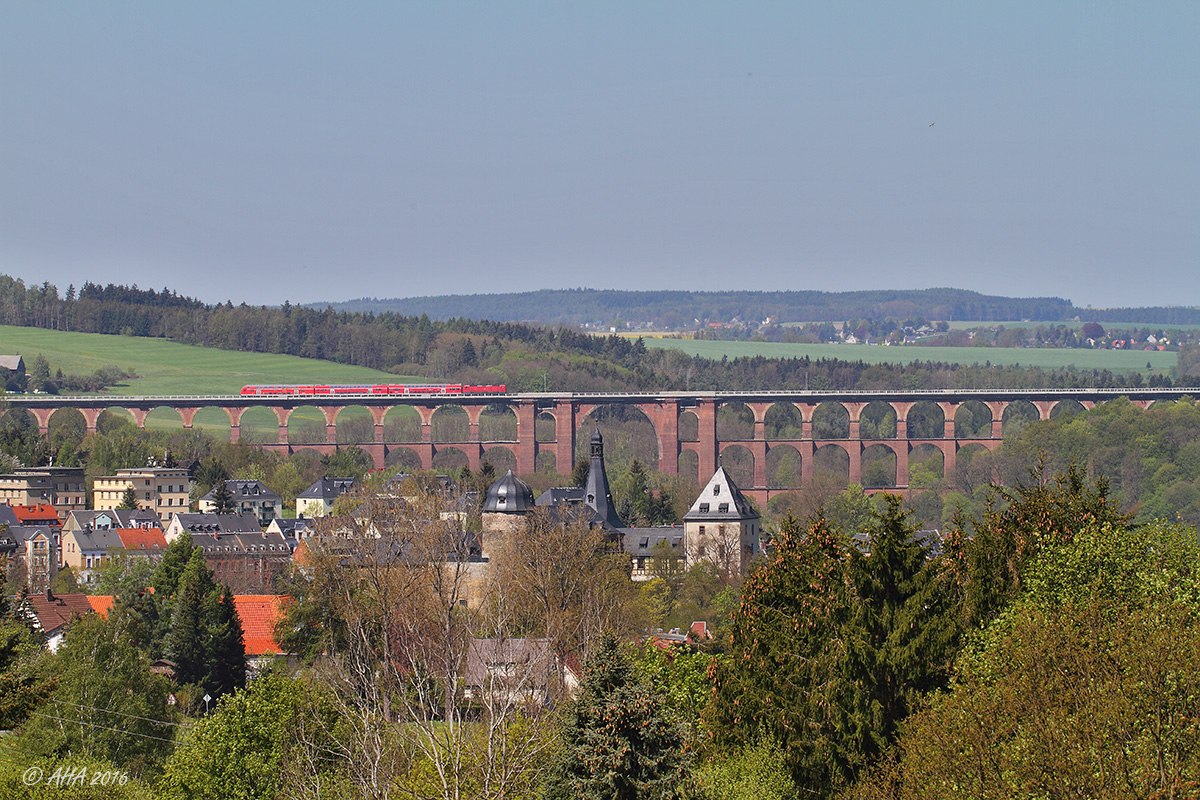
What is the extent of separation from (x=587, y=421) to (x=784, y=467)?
70.1ft

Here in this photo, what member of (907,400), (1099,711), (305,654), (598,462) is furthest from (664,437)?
(1099,711)

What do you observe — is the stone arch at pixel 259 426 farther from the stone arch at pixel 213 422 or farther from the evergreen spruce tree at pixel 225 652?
the evergreen spruce tree at pixel 225 652

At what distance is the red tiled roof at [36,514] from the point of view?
341ft

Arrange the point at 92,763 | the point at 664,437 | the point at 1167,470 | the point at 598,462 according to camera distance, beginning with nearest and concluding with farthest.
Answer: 1. the point at 92,763
2. the point at 598,462
3. the point at 1167,470
4. the point at 664,437

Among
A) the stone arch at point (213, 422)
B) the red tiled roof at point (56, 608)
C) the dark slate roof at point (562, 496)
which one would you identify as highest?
the dark slate roof at point (562, 496)

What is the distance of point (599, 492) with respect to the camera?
94312 mm

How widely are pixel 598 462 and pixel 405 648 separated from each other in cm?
4411

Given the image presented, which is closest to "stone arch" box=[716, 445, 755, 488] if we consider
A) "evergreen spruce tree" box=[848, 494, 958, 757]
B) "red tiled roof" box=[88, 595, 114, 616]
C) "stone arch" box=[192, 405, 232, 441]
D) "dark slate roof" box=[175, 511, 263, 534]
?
"stone arch" box=[192, 405, 232, 441]

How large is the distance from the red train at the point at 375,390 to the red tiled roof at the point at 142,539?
237 ft

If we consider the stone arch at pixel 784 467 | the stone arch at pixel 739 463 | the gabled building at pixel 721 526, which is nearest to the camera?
the gabled building at pixel 721 526

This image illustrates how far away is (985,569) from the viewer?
32.1m


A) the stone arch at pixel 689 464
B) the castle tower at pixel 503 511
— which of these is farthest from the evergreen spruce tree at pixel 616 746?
the stone arch at pixel 689 464

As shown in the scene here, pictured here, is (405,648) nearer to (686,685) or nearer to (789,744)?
(686,685)

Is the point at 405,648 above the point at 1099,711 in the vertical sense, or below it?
below
